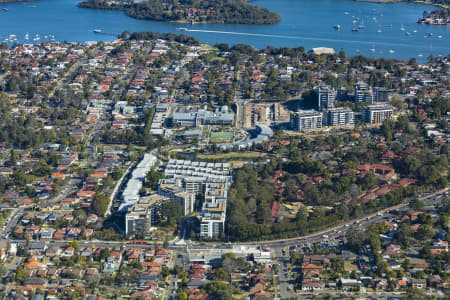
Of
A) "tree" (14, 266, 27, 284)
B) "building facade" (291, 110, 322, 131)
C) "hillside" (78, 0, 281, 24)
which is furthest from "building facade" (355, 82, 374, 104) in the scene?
"hillside" (78, 0, 281, 24)

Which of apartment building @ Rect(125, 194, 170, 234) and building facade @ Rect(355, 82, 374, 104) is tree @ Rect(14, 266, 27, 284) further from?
building facade @ Rect(355, 82, 374, 104)

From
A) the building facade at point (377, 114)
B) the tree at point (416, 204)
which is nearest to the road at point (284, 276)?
the tree at point (416, 204)

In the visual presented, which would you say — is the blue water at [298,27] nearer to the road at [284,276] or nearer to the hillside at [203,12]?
the hillside at [203,12]

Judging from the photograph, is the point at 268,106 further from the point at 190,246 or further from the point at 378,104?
the point at 190,246

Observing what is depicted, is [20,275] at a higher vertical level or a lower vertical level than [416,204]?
lower

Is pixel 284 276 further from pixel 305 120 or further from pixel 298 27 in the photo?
pixel 298 27

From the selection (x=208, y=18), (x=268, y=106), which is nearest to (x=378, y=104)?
(x=268, y=106)

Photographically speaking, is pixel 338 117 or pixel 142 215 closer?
pixel 142 215

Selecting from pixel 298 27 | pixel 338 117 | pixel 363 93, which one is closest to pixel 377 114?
pixel 338 117
